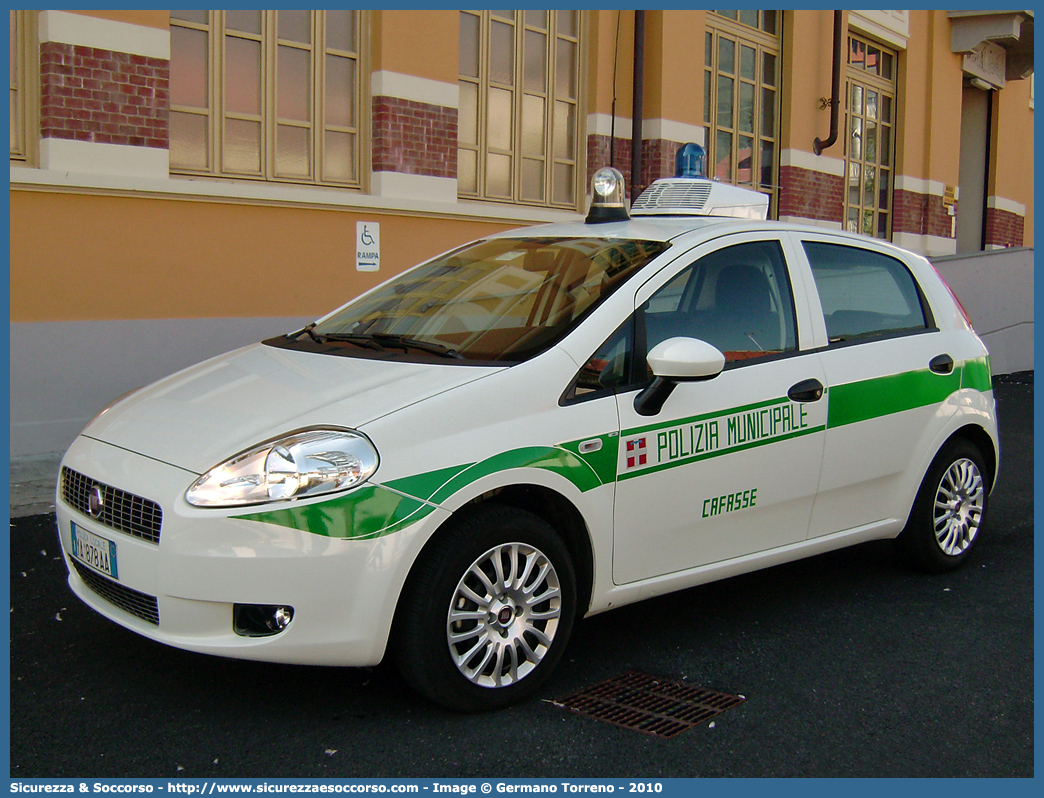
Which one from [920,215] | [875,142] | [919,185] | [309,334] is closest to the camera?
[309,334]

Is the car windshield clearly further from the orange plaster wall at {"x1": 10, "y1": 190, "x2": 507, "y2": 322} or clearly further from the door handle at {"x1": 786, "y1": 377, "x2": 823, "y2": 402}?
the orange plaster wall at {"x1": 10, "y1": 190, "x2": 507, "y2": 322}

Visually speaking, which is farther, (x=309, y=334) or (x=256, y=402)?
(x=309, y=334)

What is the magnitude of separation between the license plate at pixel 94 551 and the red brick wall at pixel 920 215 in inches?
638

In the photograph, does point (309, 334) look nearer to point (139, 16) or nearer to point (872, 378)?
point (872, 378)

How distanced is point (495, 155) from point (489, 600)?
864cm

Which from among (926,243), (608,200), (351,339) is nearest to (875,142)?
(926,243)

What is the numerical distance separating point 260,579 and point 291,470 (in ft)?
1.14

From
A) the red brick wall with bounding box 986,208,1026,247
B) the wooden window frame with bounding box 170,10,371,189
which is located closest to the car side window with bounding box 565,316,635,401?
the wooden window frame with bounding box 170,10,371,189

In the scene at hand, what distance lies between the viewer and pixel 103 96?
26.8 feet

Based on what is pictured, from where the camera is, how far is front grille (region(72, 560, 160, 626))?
137 inches

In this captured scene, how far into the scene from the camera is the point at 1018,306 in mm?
15492

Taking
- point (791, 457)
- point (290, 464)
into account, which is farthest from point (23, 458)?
point (791, 457)

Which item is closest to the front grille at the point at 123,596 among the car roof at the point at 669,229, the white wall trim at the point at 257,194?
Answer: the car roof at the point at 669,229

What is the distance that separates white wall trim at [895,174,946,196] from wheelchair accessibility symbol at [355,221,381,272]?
1087cm
